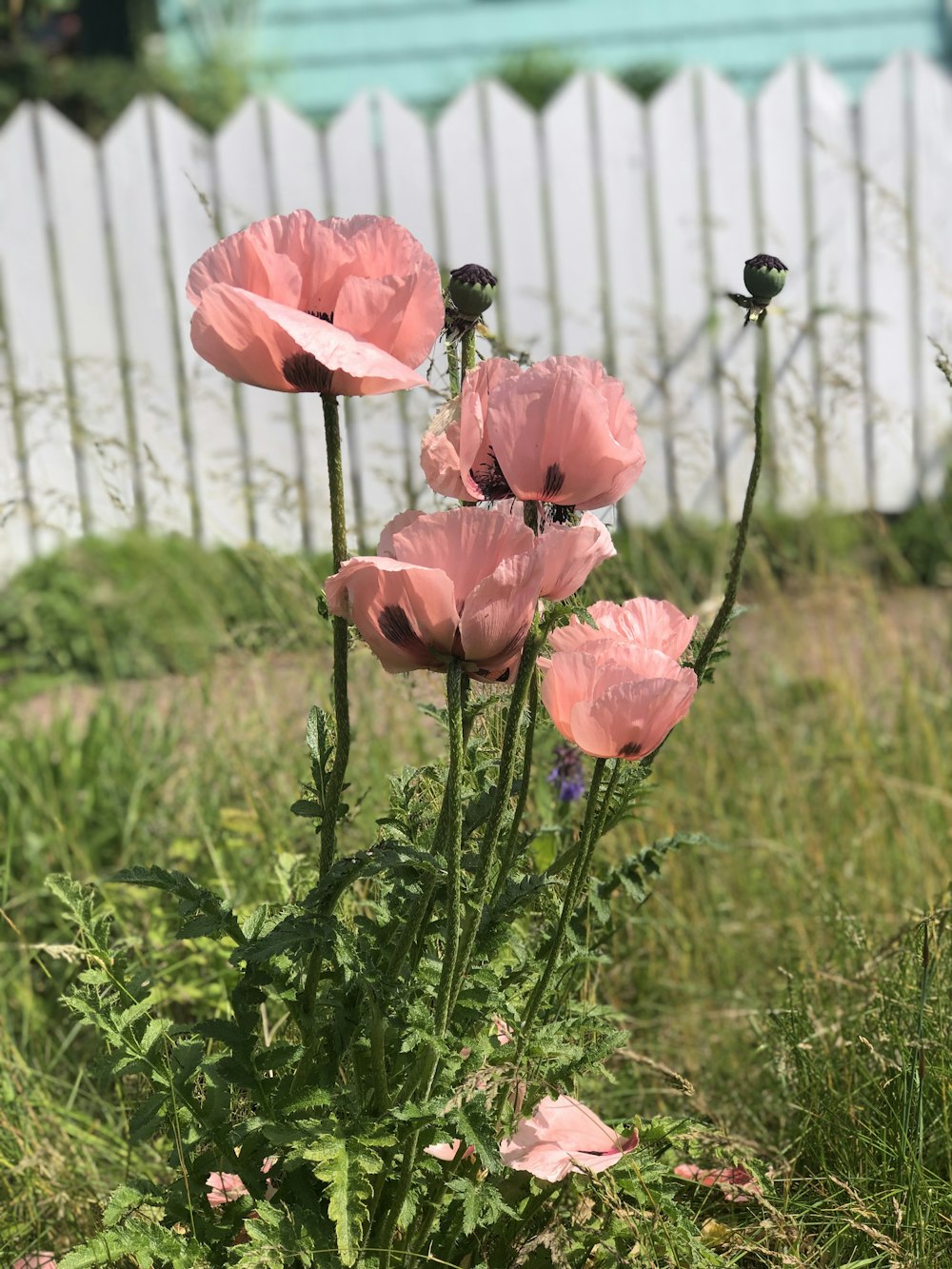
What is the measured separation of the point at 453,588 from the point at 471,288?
0.23 metres

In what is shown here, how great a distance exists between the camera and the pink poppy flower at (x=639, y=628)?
111 centimetres

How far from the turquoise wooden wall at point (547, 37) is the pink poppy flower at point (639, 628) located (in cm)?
1190

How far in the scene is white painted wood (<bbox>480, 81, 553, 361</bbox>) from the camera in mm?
5473

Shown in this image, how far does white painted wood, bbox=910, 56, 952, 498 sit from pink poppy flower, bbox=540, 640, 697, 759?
187 inches

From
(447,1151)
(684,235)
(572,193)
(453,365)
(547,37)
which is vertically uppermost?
(547,37)

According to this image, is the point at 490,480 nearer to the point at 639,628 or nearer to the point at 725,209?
the point at 639,628

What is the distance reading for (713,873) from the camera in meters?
2.46

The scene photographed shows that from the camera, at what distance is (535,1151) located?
1212 millimetres

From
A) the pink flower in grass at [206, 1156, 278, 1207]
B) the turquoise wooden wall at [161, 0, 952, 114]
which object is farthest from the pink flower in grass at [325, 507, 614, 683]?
the turquoise wooden wall at [161, 0, 952, 114]

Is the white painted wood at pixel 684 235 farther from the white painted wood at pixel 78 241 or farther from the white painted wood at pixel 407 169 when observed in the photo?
the white painted wood at pixel 78 241

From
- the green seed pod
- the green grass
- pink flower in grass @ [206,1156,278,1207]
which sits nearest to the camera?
the green seed pod

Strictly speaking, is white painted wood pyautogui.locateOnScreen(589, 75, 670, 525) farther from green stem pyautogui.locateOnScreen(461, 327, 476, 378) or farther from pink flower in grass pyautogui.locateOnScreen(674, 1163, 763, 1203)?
green stem pyautogui.locateOnScreen(461, 327, 476, 378)

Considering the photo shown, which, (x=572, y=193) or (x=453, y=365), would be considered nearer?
(x=453, y=365)

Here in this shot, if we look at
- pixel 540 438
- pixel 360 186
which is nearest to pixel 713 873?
pixel 540 438
